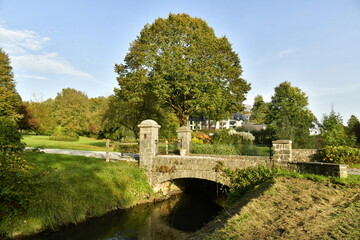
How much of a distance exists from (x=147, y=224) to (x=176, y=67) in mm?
11827

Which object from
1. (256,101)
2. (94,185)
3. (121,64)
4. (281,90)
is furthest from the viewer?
(256,101)

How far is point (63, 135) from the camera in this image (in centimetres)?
3319

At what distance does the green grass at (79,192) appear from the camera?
7.16 metres

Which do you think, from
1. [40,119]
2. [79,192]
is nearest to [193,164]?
[79,192]

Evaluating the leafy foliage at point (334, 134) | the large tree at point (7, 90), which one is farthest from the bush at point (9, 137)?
the large tree at point (7, 90)

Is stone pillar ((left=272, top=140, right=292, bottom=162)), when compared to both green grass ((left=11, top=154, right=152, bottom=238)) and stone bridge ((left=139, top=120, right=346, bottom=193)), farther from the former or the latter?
green grass ((left=11, top=154, right=152, bottom=238))

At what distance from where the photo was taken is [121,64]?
67.6 feet

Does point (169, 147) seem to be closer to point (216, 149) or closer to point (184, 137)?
point (184, 137)

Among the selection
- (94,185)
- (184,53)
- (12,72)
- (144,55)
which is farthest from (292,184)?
(12,72)

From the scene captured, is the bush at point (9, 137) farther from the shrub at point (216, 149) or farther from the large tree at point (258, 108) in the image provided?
the large tree at point (258, 108)

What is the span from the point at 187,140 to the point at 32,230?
29.1 ft

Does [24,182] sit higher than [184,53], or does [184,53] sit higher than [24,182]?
[184,53]

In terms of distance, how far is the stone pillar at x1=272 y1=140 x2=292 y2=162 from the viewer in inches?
329

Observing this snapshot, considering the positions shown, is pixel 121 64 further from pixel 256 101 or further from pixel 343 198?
pixel 256 101
